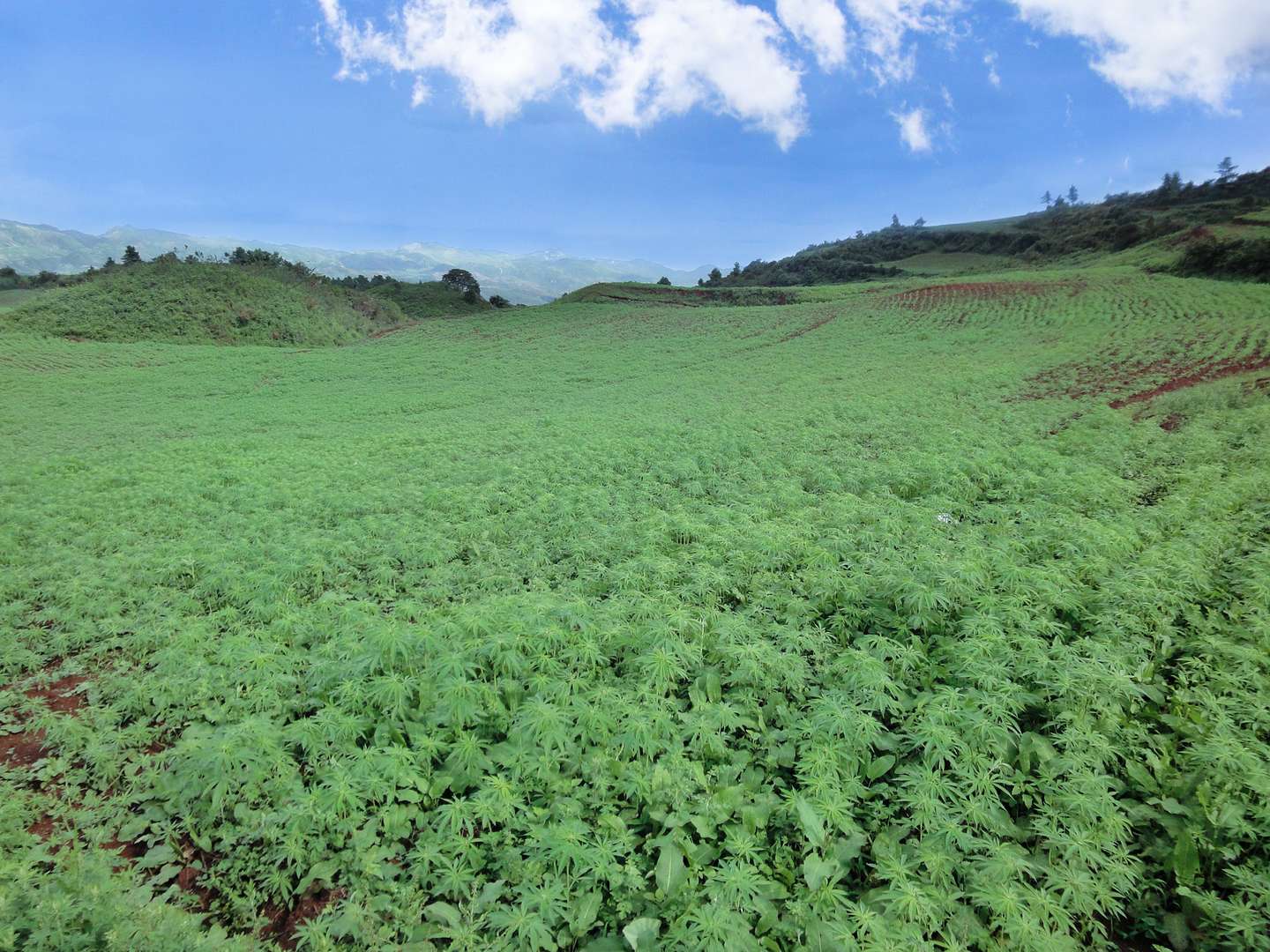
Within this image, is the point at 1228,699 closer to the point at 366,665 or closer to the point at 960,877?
the point at 960,877

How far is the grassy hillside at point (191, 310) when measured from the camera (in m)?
42.1

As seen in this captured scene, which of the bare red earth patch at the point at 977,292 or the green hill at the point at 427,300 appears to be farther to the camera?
the green hill at the point at 427,300

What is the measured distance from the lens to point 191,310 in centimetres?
4578

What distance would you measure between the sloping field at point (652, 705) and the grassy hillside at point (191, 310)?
39.7 meters

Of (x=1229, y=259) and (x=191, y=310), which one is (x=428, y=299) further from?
(x=1229, y=259)

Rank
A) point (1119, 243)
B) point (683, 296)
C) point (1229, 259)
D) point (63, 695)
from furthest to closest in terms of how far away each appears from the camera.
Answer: point (1119, 243) < point (683, 296) < point (1229, 259) < point (63, 695)

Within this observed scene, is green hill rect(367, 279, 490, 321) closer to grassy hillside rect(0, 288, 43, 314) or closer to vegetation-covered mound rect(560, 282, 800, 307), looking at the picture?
vegetation-covered mound rect(560, 282, 800, 307)

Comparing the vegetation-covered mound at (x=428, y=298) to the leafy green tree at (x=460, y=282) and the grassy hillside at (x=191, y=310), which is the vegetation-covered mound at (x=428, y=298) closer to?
the leafy green tree at (x=460, y=282)

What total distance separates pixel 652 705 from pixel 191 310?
55836 mm

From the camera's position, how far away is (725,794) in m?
4.21

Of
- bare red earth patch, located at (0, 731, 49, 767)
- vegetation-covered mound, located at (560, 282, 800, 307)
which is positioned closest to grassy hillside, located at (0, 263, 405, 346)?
vegetation-covered mound, located at (560, 282, 800, 307)

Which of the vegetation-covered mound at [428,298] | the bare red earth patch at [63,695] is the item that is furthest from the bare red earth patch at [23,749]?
the vegetation-covered mound at [428,298]

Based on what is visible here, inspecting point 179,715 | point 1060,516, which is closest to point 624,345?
point 1060,516

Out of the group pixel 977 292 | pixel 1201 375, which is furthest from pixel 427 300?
pixel 1201 375
